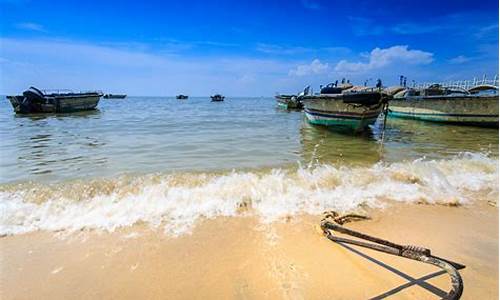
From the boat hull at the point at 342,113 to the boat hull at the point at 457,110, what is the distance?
8525mm

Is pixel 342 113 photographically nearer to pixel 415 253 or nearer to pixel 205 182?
pixel 205 182

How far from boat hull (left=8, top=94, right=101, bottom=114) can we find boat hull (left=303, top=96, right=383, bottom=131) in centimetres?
2626

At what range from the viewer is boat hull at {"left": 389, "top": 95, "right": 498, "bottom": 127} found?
17328 millimetres

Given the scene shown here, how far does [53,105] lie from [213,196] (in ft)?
102

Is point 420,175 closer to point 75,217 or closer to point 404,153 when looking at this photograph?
point 404,153

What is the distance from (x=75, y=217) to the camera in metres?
4.20

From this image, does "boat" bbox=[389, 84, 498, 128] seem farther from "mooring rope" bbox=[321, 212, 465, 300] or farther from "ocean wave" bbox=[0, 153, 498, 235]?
"mooring rope" bbox=[321, 212, 465, 300]

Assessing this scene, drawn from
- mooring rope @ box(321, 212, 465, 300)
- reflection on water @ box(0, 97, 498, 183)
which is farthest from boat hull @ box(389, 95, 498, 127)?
mooring rope @ box(321, 212, 465, 300)

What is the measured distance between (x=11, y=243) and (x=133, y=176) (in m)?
3.20

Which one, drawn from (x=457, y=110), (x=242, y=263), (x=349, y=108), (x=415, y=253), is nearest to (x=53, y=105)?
(x=349, y=108)

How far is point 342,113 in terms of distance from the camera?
14.4 meters

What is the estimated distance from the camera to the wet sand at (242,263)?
255 cm

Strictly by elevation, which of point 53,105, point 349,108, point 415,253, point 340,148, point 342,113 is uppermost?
point 349,108

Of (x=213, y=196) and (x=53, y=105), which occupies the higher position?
(x=53, y=105)
